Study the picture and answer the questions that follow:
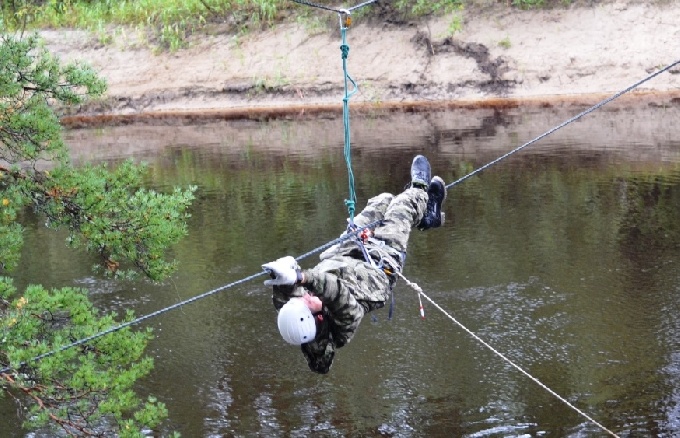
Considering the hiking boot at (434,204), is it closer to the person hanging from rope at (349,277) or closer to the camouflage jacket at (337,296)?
the person hanging from rope at (349,277)

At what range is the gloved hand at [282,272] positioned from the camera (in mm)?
4160

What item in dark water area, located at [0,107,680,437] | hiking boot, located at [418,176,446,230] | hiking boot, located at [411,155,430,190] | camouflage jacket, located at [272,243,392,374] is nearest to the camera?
camouflage jacket, located at [272,243,392,374]

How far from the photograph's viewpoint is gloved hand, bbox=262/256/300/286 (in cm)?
416

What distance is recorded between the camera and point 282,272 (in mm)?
4191

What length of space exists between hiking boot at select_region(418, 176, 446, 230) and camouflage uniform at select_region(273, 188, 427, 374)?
0.35 ft

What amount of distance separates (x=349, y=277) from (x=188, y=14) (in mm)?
19933

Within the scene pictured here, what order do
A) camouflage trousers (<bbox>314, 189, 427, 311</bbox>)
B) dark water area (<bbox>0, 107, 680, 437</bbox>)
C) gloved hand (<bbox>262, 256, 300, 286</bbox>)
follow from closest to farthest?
gloved hand (<bbox>262, 256, 300, 286</bbox>) < camouflage trousers (<bbox>314, 189, 427, 311</bbox>) < dark water area (<bbox>0, 107, 680, 437</bbox>)

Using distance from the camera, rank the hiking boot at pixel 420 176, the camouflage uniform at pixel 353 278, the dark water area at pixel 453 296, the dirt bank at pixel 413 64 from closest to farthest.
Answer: the camouflage uniform at pixel 353 278
the dark water area at pixel 453 296
the hiking boot at pixel 420 176
the dirt bank at pixel 413 64

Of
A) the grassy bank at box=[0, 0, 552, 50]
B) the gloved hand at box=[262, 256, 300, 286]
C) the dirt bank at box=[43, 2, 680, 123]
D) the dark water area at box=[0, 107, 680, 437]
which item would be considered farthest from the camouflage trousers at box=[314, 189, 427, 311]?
the grassy bank at box=[0, 0, 552, 50]

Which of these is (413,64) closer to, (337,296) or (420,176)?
(420,176)

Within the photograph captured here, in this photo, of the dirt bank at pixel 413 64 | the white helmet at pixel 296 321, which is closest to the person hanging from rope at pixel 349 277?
the white helmet at pixel 296 321

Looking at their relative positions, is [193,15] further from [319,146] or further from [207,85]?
[319,146]

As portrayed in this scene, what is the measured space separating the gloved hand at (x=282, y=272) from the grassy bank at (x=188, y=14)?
17.8 meters

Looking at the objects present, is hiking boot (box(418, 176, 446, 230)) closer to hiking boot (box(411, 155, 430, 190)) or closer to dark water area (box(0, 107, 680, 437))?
hiking boot (box(411, 155, 430, 190))
